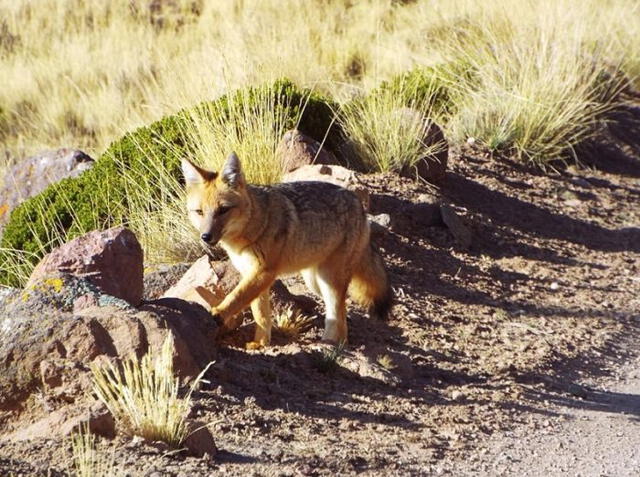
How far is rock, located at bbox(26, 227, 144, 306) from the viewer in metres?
5.61

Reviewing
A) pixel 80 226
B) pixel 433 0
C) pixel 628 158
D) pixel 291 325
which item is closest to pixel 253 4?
pixel 433 0

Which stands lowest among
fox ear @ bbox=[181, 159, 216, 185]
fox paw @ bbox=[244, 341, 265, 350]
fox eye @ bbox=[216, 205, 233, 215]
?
fox paw @ bbox=[244, 341, 265, 350]

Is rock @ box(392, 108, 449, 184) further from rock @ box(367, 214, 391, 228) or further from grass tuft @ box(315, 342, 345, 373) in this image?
grass tuft @ box(315, 342, 345, 373)

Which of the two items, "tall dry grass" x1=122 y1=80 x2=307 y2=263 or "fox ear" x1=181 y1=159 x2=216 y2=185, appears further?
"tall dry grass" x1=122 y1=80 x2=307 y2=263

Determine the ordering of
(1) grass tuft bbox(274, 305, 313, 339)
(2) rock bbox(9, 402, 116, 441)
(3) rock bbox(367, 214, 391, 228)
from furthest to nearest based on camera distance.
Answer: (3) rock bbox(367, 214, 391, 228)
(1) grass tuft bbox(274, 305, 313, 339)
(2) rock bbox(9, 402, 116, 441)

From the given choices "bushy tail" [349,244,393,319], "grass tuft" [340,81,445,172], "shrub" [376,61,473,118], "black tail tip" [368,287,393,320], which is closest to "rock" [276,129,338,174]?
"grass tuft" [340,81,445,172]

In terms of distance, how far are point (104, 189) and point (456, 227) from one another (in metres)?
3.45

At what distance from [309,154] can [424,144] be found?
1.53 metres

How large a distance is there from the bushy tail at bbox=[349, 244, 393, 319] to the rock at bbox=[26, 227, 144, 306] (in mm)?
1738

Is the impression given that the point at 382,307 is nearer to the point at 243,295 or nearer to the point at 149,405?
the point at 243,295

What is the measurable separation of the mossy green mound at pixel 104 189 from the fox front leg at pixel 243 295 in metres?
2.85

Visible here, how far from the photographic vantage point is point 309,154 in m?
9.32

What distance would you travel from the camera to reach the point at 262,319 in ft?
21.7

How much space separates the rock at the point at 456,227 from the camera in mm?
9375
